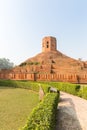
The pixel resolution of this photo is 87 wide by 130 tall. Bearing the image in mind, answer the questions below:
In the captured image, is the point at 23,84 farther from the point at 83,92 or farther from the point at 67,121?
the point at 67,121

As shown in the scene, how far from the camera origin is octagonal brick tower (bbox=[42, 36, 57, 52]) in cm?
3756

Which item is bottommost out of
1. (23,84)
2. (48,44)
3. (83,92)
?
(83,92)

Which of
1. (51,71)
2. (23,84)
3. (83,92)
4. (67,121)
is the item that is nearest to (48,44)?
(51,71)

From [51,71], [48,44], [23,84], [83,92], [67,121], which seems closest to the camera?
[67,121]

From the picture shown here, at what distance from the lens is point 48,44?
124 ft

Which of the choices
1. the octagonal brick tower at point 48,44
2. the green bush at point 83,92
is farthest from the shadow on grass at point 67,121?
the octagonal brick tower at point 48,44

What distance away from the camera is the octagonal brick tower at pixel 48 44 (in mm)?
37562

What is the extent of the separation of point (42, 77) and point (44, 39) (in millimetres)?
14066

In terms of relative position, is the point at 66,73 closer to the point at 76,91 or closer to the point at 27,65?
the point at 27,65

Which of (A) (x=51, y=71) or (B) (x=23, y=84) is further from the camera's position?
(A) (x=51, y=71)

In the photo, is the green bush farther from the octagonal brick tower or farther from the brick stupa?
the octagonal brick tower

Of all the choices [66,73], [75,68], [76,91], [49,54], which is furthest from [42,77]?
[76,91]

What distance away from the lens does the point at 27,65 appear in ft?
103

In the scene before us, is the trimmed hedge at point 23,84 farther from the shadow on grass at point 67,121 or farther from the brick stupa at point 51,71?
the shadow on grass at point 67,121
